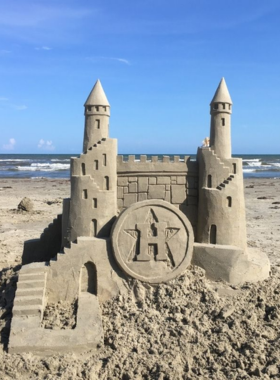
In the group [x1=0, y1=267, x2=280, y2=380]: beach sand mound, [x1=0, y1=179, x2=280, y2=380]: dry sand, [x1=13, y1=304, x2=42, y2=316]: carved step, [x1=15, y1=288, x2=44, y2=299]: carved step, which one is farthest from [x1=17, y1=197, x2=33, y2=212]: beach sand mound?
[x1=13, y1=304, x2=42, y2=316]: carved step

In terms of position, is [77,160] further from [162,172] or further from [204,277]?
[204,277]

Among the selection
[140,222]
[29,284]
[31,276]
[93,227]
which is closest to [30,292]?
[29,284]

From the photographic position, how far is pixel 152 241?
686cm

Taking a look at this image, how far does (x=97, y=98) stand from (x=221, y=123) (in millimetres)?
2401

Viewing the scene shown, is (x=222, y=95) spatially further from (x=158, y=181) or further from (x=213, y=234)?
(x=213, y=234)

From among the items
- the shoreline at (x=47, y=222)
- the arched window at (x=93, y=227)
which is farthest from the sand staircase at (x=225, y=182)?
the shoreline at (x=47, y=222)

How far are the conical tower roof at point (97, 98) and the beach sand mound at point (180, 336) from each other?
3370 millimetres

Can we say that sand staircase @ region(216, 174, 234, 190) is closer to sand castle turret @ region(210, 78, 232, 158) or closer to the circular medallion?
sand castle turret @ region(210, 78, 232, 158)

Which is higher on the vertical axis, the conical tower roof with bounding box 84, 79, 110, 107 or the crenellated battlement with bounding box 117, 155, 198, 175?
the conical tower roof with bounding box 84, 79, 110, 107

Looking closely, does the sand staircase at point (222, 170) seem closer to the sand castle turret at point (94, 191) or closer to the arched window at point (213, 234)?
the arched window at point (213, 234)

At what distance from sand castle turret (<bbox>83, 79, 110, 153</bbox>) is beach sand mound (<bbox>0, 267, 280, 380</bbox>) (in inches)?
109

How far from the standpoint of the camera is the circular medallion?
6840 millimetres

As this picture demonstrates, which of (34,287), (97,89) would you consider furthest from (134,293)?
(97,89)

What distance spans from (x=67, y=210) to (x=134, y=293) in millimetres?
2008
